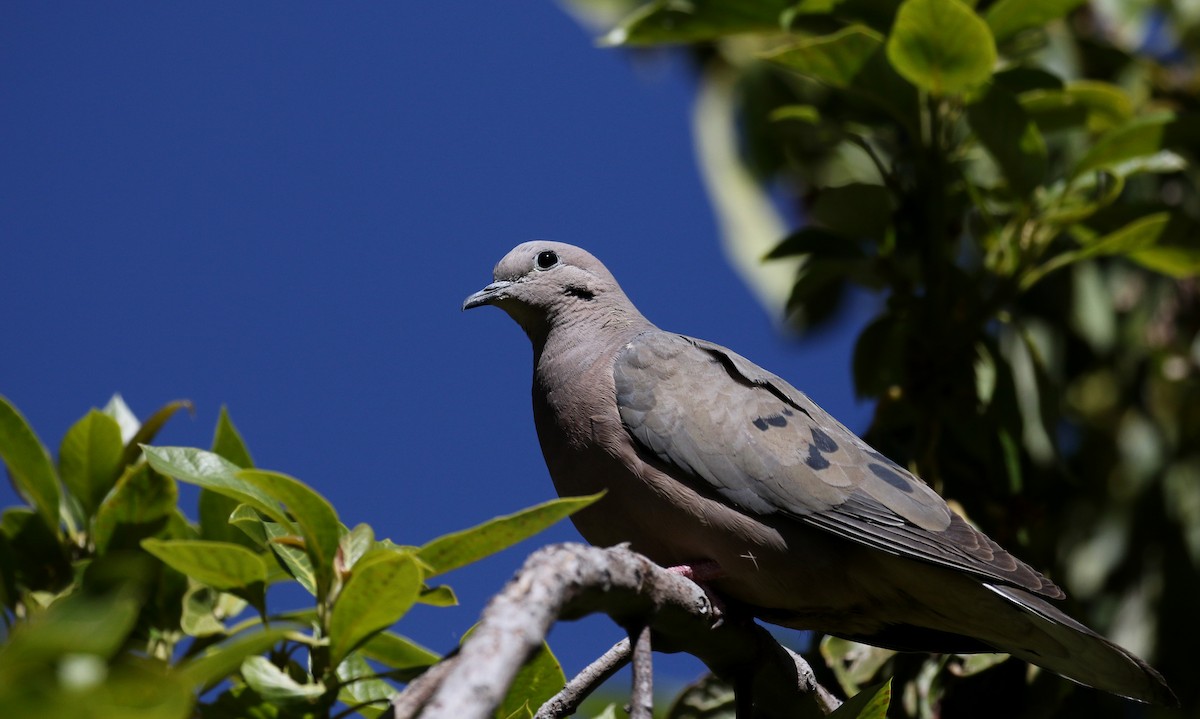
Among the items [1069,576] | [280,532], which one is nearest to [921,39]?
[1069,576]

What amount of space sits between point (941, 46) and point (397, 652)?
96.2 inches

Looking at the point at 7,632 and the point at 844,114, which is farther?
the point at 844,114

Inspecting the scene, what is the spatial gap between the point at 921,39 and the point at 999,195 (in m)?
0.81

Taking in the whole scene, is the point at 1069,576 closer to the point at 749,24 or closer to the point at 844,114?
the point at 844,114

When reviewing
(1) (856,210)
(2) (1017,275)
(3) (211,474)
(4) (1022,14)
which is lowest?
(3) (211,474)

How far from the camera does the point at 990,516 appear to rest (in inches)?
155

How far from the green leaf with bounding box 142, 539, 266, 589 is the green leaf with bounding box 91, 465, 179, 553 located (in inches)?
29.5

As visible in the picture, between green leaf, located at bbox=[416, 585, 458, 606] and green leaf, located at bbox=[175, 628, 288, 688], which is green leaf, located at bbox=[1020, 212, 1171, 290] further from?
green leaf, located at bbox=[175, 628, 288, 688]

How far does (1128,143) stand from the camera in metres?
3.99

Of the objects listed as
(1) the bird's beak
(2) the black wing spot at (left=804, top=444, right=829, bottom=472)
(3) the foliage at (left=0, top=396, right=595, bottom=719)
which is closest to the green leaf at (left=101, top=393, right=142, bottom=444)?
(3) the foliage at (left=0, top=396, right=595, bottom=719)

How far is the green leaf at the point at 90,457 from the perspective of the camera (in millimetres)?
3008

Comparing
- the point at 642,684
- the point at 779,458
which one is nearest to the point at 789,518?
the point at 779,458

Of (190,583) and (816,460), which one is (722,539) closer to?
(816,460)

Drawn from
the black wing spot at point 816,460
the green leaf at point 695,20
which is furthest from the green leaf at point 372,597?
the green leaf at point 695,20
